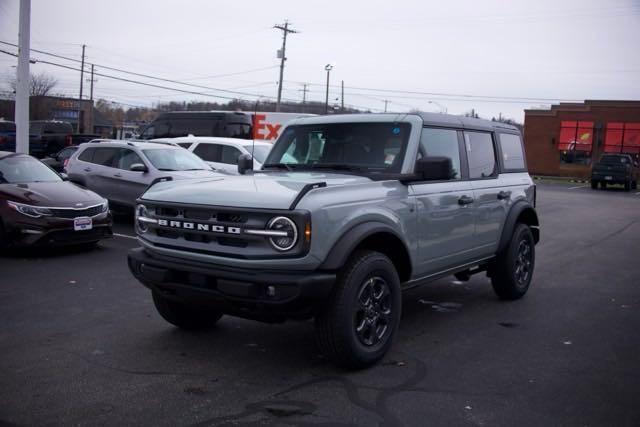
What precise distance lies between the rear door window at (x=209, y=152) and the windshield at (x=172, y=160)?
7.94 ft

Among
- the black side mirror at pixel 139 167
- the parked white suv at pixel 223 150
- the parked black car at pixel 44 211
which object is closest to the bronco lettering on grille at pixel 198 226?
the parked black car at pixel 44 211

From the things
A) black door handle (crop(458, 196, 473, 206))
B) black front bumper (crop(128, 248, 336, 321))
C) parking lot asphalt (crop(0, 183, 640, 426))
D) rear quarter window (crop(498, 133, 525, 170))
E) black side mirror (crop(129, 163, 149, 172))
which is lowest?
parking lot asphalt (crop(0, 183, 640, 426))

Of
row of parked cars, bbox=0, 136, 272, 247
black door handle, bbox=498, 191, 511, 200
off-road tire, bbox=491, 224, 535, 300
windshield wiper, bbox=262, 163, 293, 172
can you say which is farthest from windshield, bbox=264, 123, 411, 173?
off-road tire, bbox=491, 224, 535, 300

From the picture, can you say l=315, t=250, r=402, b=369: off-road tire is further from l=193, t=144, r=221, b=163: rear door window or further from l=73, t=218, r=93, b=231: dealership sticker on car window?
l=193, t=144, r=221, b=163: rear door window

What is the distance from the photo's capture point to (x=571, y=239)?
1240cm

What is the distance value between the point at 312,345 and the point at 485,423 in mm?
1839

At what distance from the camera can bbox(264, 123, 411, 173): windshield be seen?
5.38 meters

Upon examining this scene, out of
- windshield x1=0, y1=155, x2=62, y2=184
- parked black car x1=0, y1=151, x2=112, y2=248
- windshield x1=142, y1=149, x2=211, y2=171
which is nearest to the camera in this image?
parked black car x1=0, y1=151, x2=112, y2=248

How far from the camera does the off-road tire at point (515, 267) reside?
6808 millimetres

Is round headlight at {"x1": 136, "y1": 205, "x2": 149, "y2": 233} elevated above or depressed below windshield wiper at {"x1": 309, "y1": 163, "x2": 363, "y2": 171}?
below

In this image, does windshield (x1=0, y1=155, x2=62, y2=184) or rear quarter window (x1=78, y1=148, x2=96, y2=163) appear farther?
rear quarter window (x1=78, y1=148, x2=96, y2=163)

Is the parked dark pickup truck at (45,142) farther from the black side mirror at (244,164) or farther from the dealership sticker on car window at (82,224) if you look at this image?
the black side mirror at (244,164)

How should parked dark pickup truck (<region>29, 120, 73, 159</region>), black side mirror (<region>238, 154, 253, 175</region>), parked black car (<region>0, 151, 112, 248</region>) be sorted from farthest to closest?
parked dark pickup truck (<region>29, 120, 73, 159</region>) → parked black car (<region>0, 151, 112, 248</region>) → black side mirror (<region>238, 154, 253, 175</region>)

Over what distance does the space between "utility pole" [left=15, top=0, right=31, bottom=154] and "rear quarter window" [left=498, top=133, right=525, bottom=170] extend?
12.0 m
